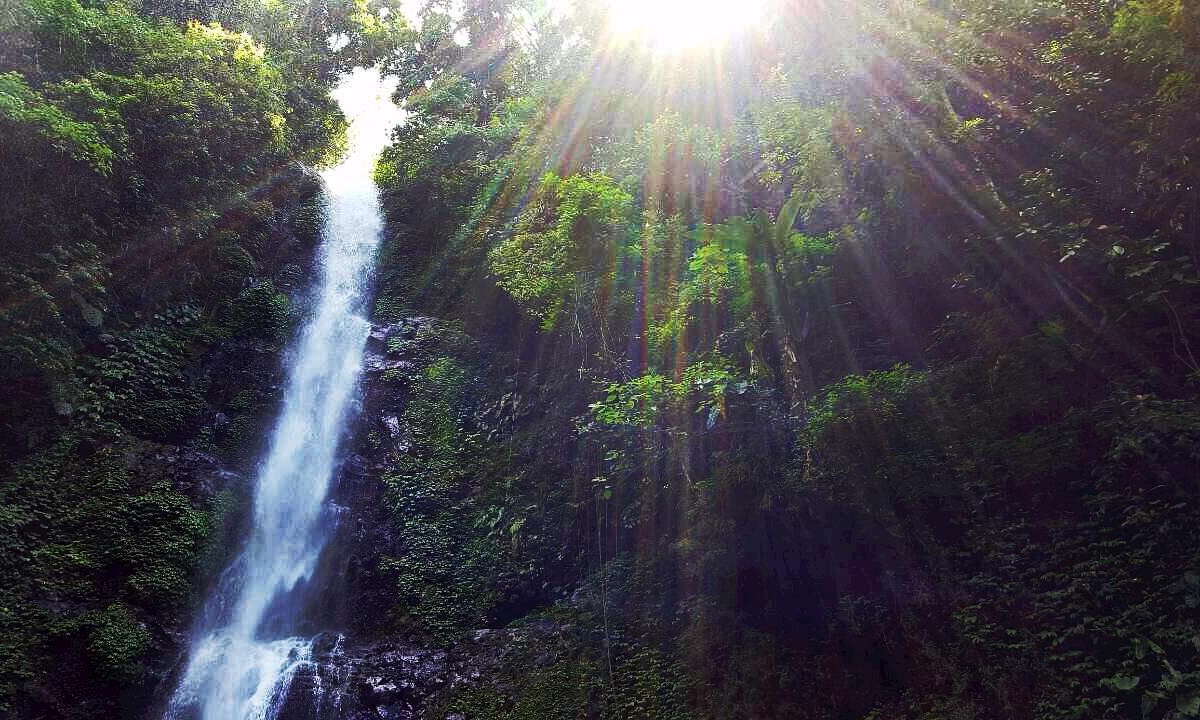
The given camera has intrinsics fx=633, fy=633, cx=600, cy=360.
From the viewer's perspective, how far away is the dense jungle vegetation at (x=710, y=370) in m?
4.45

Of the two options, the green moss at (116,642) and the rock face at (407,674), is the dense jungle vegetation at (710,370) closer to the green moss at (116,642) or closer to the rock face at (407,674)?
→ the green moss at (116,642)

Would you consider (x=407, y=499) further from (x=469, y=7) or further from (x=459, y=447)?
(x=469, y=7)

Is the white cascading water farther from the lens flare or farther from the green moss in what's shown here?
the lens flare

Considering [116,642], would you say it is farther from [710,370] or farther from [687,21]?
[687,21]

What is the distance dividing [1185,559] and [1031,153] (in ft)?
11.3

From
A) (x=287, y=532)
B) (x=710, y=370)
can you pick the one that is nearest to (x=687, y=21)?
(x=710, y=370)

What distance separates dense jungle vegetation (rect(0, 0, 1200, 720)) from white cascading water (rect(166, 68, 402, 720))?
1.41 ft

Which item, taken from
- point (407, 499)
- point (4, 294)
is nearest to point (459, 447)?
point (407, 499)

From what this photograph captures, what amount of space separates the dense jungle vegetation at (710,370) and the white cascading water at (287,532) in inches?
17.0

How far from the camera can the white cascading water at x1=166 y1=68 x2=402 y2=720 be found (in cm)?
838

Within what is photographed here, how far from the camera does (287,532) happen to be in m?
10.3

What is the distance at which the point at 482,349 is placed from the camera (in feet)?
41.7

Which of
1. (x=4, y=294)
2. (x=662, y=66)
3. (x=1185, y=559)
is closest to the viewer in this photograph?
(x=1185, y=559)

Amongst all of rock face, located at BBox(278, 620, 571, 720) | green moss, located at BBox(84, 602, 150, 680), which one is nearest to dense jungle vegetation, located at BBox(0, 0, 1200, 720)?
green moss, located at BBox(84, 602, 150, 680)
